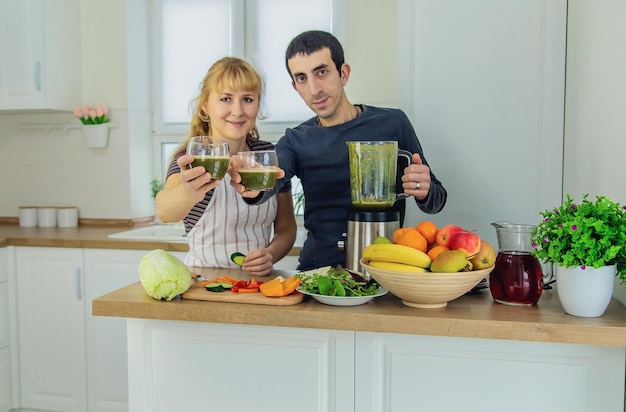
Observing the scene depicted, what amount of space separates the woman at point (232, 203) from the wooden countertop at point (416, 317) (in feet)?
1.34

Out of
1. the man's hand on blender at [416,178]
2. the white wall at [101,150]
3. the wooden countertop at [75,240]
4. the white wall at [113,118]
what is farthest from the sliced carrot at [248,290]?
the white wall at [101,150]

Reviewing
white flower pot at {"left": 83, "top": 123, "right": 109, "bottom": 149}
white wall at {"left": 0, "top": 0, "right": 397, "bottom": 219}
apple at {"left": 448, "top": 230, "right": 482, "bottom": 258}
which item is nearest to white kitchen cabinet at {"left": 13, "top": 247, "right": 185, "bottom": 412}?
white wall at {"left": 0, "top": 0, "right": 397, "bottom": 219}

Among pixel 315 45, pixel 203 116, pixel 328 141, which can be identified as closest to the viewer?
pixel 315 45

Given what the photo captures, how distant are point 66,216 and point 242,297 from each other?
2158mm

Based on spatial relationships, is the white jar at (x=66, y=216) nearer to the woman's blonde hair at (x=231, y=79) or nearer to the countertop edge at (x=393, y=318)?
the woman's blonde hair at (x=231, y=79)

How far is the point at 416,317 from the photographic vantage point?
1258 millimetres

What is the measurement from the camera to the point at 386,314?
4.20 feet

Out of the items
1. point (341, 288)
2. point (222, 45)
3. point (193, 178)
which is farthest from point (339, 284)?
point (222, 45)

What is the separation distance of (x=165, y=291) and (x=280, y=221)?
0.78 m

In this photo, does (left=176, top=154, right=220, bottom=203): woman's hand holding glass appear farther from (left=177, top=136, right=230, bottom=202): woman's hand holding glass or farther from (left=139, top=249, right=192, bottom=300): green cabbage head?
(left=139, top=249, right=192, bottom=300): green cabbage head

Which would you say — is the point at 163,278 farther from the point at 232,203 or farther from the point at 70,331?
the point at 70,331

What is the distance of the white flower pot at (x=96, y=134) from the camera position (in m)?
3.19

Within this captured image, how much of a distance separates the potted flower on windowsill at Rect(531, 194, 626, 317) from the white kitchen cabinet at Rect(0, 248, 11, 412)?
2.45 meters

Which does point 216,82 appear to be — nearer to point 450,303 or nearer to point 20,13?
point 450,303
